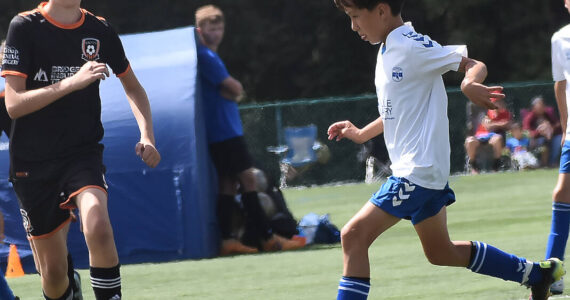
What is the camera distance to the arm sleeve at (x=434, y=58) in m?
5.30

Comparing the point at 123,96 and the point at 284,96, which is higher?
the point at 123,96

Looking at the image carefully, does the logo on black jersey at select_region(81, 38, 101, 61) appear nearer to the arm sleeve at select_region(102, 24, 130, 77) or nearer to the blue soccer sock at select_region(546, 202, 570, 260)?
the arm sleeve at select_region(102, 24, 130, 77)

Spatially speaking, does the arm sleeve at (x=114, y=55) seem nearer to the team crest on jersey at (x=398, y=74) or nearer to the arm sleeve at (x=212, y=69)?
the team crest on jersey at (x=398, y=74)

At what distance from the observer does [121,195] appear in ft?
34.9

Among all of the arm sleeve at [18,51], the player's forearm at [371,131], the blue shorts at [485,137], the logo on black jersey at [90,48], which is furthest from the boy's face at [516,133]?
the arm sleeve at [18,51]

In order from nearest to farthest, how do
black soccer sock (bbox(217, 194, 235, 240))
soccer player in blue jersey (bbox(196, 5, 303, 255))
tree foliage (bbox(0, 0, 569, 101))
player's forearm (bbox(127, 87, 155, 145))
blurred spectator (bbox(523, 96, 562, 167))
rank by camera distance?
player's forearm (bbox(127, 87, 155, 145)) → soccer player in blue jersey (bbox(196, 5, 303, 255)) → black soccer sock (bbox(217, 194, 235, 240)) → blurred spectator (bbox(523, 96, 562, 167)) → tree foliage (bbox(0, 0, 569, 101))

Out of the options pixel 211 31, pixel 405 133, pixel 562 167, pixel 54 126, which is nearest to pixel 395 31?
pixel 405 133

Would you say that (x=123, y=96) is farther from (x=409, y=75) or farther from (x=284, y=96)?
(x=284, y=96)

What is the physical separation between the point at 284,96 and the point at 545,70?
785 centimetres

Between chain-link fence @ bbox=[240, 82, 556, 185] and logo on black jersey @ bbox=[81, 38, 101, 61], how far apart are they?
1594 cm

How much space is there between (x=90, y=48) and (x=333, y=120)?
17.7 metres

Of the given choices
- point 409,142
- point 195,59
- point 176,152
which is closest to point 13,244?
point 176,152

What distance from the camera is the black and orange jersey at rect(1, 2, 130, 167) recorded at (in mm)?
5562

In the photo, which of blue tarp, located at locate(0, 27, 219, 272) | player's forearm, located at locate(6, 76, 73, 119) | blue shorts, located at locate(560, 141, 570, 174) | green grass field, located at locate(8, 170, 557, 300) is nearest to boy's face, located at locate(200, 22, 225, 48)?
blue tarp, located at locate(0, 27, 219, 272)
